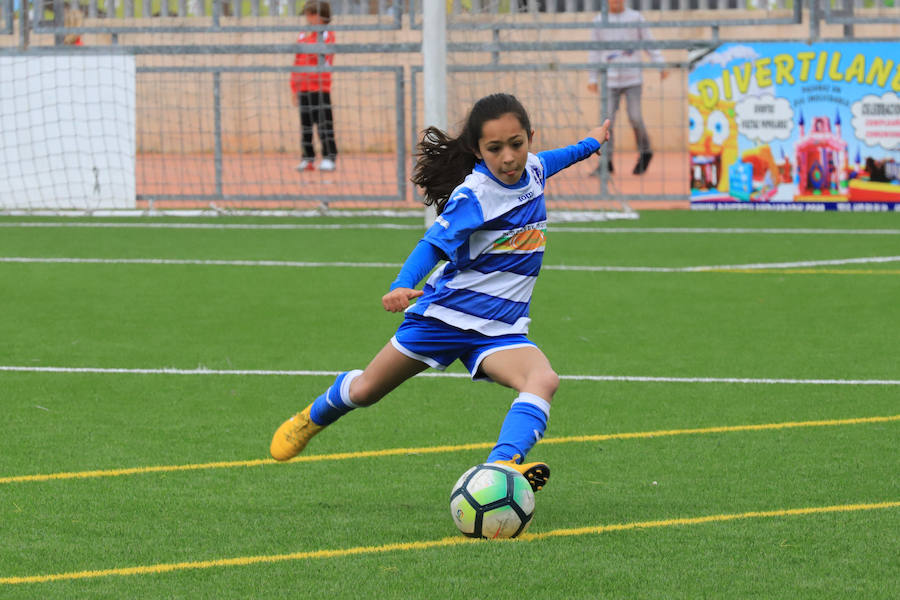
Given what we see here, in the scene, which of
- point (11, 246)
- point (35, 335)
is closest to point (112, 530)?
point (35, 335)

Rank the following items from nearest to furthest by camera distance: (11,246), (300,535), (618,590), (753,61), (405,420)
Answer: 1. (618,590)
2. (300,535)
3. (405,420)
4. (11,246)
5. (753,61)

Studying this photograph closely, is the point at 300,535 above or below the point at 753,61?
below

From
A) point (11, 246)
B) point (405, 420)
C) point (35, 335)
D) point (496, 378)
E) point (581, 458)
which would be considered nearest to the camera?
point (496, 378)

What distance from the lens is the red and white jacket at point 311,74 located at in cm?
1748

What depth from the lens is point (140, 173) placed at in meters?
17.1

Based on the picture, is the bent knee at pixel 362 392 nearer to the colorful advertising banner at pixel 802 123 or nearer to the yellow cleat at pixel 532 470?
the yellow cleat at pixel 532 470

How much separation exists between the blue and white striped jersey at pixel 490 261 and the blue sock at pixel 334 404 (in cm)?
39

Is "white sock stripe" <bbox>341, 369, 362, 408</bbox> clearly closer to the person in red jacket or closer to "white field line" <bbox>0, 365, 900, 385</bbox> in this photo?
"white field line" <bbox>0, 365, 900, 385</bbox>

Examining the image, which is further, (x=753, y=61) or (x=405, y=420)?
(x=753, y=61)

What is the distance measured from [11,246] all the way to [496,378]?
9.36 meters

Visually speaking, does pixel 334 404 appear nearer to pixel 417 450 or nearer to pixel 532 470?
pixel 417 450

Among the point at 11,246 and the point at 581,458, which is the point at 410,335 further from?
the point at 11,246

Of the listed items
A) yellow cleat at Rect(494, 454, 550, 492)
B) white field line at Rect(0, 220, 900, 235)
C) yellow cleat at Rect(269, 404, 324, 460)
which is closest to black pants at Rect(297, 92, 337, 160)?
white field line at Rect(0, 220, 900, 235)

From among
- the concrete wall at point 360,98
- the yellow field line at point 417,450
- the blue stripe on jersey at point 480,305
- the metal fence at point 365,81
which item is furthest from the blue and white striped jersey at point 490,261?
the metal fence at point 365,81
